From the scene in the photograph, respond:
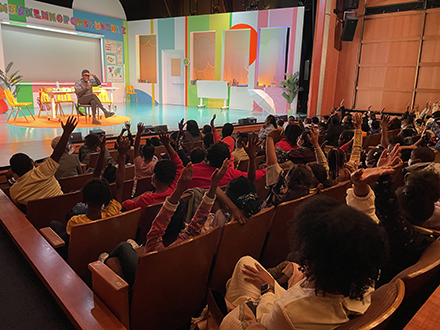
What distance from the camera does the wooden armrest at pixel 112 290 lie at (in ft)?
Result: 4.36

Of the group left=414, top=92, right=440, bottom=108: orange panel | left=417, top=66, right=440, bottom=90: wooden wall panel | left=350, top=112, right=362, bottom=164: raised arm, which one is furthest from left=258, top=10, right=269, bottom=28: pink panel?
left=350, top=112, right=362, bottom=164: raised arm

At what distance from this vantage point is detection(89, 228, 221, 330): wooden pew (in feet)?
4.44

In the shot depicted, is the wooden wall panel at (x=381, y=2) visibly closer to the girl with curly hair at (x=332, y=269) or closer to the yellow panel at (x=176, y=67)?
the yellow panel at (x=176, y=67)

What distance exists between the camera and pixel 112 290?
1.37 m

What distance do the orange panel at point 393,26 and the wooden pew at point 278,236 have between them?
9039 mm

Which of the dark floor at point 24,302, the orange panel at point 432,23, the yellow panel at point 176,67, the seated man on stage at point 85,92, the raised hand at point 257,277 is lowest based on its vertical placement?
the dark floor at point 24,302

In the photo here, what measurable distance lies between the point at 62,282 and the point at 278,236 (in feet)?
3.97

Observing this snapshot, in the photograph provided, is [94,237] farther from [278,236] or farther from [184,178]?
[278,236]

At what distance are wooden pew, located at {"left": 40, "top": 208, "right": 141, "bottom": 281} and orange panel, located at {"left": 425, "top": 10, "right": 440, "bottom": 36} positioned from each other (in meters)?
9.62

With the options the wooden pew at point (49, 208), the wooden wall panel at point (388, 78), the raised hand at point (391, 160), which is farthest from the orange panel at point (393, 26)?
the wooden pew at point (49, 208)

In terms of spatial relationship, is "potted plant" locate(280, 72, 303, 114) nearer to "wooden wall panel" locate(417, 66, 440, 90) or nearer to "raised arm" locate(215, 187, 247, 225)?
"wooden wall panel" locate(417, 66, 440, 90)

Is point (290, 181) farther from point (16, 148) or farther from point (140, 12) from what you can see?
point (140, 12)

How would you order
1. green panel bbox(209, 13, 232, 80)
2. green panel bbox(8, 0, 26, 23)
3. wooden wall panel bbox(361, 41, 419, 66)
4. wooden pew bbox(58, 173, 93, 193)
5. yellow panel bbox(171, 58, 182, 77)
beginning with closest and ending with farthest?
wooden pew bbox(58, 173, 93, 193) < wooden wall panel bbox(361, 41, 419, 66) < green panel bbox(8, 0, 26, 23) < green panel bbox(209, 13, 232, 80) < yellow panel bbox(171, 58, 182, 77)

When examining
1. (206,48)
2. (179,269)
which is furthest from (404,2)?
(179,269)
